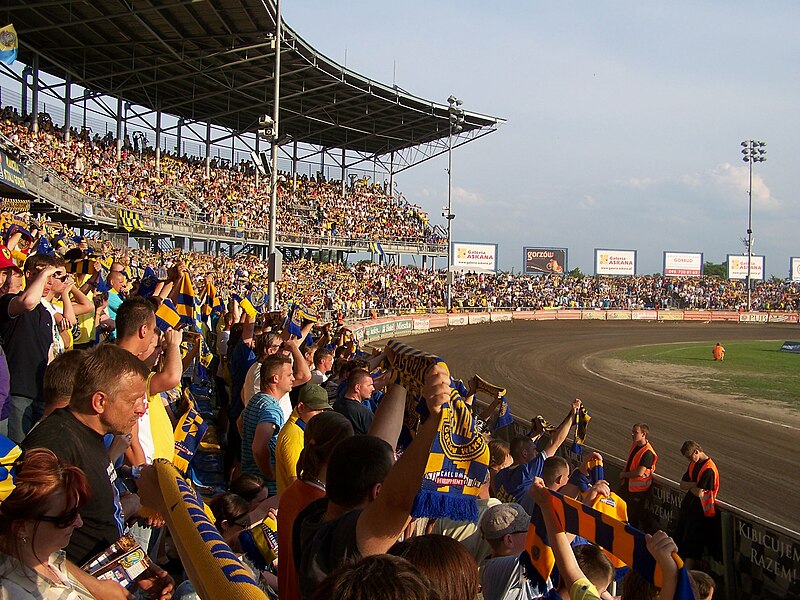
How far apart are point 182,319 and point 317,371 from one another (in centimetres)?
198

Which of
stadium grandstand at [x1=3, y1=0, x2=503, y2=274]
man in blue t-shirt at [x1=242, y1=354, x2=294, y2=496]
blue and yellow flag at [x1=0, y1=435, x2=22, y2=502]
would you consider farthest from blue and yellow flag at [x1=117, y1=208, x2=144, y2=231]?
blue and yellow flag at [x1=0, y1=435, x2=22, y2=502]

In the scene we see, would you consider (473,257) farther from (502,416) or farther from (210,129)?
(502,416)

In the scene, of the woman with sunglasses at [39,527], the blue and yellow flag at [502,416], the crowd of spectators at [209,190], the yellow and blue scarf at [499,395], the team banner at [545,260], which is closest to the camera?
the woman with sunglasses at [39,527]

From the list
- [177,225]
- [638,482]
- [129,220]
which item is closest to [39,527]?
[638,482]

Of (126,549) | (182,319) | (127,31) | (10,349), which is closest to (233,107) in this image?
(127,31)

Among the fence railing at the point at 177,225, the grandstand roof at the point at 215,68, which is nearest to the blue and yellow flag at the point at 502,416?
the grandstand roof at the point at 215,68

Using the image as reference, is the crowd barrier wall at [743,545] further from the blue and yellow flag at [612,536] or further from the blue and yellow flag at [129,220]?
the blue and yellow flag at [129,220]

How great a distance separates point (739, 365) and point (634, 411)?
14.6 metres

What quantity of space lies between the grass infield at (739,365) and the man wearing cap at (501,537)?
2020cm

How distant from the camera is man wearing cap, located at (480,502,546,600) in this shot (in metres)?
3.48

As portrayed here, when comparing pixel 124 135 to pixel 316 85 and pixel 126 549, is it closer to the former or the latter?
pixel 316 85

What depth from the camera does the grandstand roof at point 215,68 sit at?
31.1 meters

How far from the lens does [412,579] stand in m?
1.66

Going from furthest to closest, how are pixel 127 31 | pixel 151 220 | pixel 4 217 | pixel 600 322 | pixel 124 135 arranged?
1. pixel 600 322
2. pixel 124 135
3. pixel 151 220
4. pixel 127 31
5. pixel 4 217
